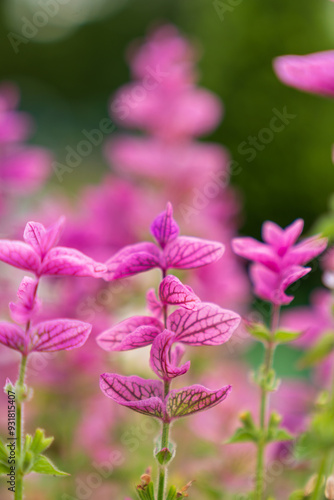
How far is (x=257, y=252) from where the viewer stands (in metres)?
0.52

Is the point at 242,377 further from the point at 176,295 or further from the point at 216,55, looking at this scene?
the point at 216,55

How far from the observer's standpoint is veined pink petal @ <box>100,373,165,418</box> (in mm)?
431

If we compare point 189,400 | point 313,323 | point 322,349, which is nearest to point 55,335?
point 189,400

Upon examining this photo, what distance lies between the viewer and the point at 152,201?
146cm

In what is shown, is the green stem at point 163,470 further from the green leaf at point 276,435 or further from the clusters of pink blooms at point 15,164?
the clusters of pink blooms at point 15,164

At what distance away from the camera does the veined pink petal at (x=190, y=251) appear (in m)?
0.47

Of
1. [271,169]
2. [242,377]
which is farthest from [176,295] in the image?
[271,169]

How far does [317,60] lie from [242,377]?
→ 41.3 inches

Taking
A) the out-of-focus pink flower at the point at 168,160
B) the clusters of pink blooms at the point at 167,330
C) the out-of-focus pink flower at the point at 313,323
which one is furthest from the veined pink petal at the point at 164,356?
the out-of-focus pink flower at the point at 168,160

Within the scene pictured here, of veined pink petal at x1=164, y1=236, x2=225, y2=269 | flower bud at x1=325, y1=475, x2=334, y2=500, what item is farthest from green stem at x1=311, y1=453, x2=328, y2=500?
veined pink petal at x1=164, y1=236, x2=225, y2=269

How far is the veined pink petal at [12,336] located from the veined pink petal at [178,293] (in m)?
0.11

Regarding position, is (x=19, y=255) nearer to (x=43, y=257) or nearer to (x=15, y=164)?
(x=43, y=257)

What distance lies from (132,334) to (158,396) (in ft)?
0.18

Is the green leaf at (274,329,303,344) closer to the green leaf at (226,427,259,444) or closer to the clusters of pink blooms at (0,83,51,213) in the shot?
the green leaf at (226,427,259,444)
